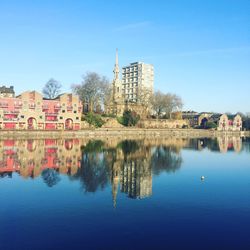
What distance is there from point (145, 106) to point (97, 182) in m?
90.6

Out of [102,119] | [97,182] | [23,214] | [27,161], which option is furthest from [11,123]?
[23,214]

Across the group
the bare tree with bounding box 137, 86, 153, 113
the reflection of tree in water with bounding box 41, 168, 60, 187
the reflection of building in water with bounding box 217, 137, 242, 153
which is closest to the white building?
the bare tree with bounding box 137, 86, 153, 113

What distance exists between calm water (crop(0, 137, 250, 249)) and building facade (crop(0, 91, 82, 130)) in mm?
52721

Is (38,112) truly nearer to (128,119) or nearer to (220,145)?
(128,119)

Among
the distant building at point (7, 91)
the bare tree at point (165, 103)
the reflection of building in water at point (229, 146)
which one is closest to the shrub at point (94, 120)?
the bare tree at point (165, 103)

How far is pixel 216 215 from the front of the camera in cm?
1734

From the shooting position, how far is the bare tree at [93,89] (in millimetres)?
98312

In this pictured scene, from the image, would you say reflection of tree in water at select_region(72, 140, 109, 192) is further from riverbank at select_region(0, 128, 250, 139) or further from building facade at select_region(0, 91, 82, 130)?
building facade at select_region(0, 91, 82, 130)

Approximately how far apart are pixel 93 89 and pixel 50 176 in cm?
7322

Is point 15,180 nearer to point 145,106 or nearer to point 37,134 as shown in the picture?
point 37,134

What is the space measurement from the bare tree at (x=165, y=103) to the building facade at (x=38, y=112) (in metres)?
37.1

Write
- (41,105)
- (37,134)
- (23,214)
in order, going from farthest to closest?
(41,105)
(37,134)
(23,214)

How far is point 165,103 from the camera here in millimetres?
119938

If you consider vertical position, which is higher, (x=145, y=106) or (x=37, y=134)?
(x=145, y=106)
